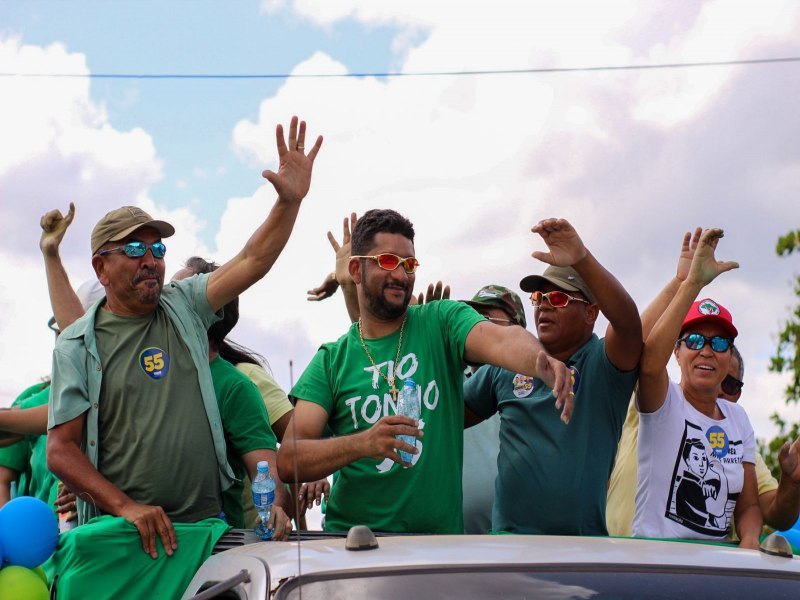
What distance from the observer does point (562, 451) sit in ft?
14.5

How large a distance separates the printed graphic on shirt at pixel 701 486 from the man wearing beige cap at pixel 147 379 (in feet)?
5.99

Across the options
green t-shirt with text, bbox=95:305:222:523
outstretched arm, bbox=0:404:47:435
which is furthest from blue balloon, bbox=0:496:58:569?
outstretched arm, bbox=0:404:47:435

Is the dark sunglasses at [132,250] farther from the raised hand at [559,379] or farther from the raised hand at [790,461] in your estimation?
the raised hand at [790,461]

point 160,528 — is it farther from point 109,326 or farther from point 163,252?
point 163,252

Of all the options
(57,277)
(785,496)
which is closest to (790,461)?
(785,496)

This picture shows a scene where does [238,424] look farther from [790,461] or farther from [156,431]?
[790,461]

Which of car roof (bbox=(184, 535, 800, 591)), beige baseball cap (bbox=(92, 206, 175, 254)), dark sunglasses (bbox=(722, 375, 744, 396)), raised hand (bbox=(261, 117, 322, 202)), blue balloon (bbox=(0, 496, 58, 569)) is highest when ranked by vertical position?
raised hand (bbox=(261, 117, 322, 202))

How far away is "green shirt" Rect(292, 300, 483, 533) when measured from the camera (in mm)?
4172

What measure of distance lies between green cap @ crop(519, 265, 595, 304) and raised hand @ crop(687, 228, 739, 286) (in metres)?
0.49

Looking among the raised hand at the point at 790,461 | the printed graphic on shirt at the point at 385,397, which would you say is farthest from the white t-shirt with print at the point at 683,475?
the printed graphic on shirt at the point at 385,397

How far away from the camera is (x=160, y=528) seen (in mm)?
3877

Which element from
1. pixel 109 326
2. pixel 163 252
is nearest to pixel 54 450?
pixel 109 326

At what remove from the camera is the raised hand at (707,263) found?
443 centimetres

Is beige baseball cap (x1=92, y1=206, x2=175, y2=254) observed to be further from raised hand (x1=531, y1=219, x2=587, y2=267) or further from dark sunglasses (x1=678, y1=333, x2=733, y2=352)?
dark sunglasses (x1=678, y1=333, x2=733, y2=352)
